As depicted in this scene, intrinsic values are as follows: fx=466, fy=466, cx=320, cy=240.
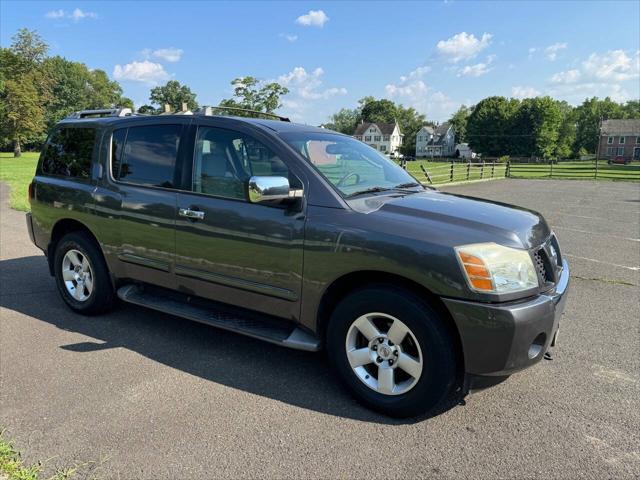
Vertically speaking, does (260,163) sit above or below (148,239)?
above

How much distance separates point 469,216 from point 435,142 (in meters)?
122

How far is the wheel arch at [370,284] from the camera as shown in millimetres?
2783

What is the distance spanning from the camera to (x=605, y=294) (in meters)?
5.54

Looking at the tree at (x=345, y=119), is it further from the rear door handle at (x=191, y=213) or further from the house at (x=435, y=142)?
the rear door handle at (x=191, y=213)

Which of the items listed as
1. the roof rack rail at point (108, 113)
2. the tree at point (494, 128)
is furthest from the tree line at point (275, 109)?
the roof rack rail at point (108, 113)

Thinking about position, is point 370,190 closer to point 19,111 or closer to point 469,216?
point 469,216

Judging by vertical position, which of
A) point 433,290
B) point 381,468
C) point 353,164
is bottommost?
point 381,468

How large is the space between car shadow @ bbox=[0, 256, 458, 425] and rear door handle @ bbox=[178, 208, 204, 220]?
1.14m

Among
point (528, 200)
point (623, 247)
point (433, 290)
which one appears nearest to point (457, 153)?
point (528, 200)

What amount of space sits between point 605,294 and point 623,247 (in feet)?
11.5

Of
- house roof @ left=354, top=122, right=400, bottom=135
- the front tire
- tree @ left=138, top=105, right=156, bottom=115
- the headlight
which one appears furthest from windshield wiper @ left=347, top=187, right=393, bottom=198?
house roof @ left=354, top=122, right=400, bottom=135

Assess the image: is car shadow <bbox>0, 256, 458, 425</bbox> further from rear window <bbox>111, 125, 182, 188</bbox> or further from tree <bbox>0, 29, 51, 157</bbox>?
tree <bbox>0, 29, 51, 157</bbox>

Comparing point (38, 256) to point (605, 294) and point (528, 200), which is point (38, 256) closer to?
point (605, 294)

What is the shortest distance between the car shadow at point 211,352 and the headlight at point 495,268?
0.97m
